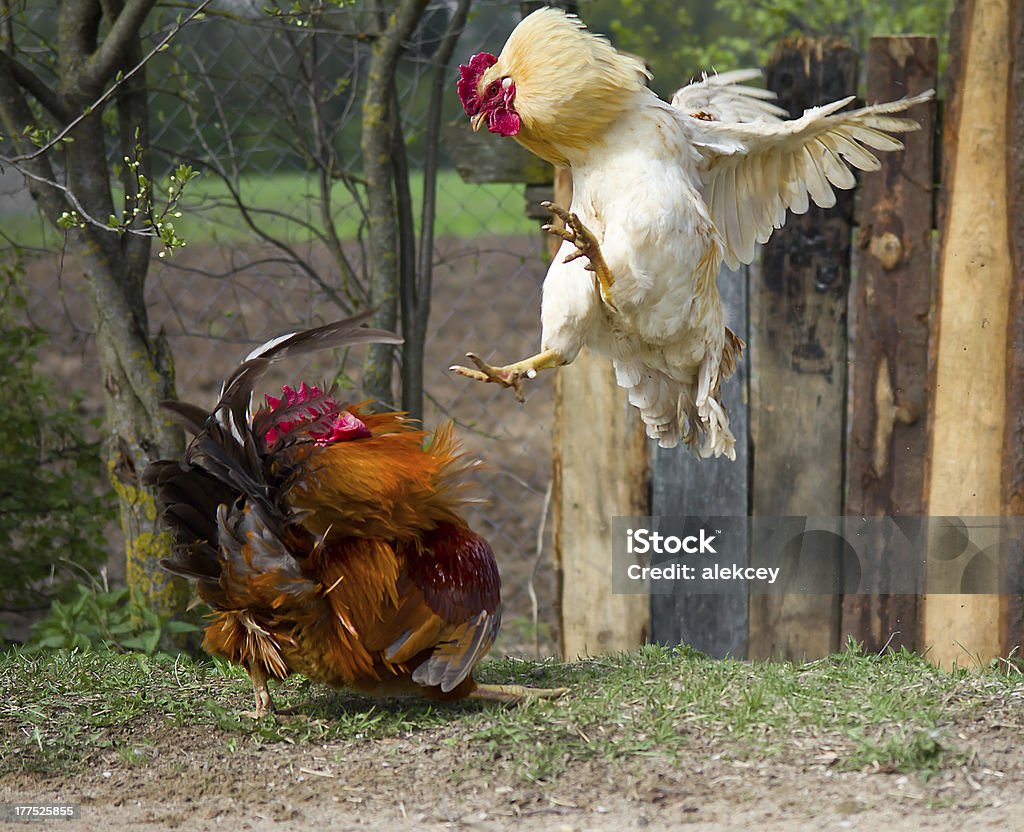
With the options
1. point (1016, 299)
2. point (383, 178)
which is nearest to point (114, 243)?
point (383, 178)

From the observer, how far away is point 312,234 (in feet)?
16.4

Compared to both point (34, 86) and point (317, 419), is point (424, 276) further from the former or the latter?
point (317, 419)

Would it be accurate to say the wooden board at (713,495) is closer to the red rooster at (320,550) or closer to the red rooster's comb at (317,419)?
the red rooster at (320,550)

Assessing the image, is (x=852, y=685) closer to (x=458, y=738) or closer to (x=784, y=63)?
(x=458, y=738)

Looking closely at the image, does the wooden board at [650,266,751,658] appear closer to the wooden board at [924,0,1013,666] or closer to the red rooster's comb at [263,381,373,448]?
the wooden board at [924,0,1013,666]

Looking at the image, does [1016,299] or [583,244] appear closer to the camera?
[583,244]

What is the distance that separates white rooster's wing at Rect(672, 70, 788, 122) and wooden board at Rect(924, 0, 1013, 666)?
1.24 m

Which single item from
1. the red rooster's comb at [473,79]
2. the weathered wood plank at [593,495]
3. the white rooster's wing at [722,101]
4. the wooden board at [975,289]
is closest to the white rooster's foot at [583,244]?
the red rooster's comb at [473,79]

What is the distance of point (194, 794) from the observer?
2682 millimetres

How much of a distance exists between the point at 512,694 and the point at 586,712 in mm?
253

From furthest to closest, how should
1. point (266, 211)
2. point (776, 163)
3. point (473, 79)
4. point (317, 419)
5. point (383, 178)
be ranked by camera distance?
point (266, 211), point (383, 178), point (317, 419), point (776, 163), point (473, 79)

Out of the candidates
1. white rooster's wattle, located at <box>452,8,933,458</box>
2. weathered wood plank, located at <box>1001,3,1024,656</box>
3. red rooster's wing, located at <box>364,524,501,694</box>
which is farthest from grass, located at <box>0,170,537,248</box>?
weathered wood plank, located at <box>1001,3,1024,656</box>

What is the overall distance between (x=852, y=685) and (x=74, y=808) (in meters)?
2.02

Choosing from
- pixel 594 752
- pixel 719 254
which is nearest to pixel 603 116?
pixel 719 254
